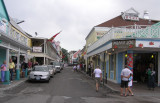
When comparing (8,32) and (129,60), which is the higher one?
(8,32)

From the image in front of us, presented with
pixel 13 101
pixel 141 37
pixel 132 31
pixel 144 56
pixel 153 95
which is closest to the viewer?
Result: pixel 13 101

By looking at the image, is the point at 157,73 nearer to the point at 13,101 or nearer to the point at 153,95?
the point at 153,95

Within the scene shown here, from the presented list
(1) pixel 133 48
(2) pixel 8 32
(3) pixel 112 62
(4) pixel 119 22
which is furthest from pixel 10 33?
(4) pixel 119 22

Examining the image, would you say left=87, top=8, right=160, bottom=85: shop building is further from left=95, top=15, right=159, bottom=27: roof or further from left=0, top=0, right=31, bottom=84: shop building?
left=95, top=15, right=159, bottom=27: roof

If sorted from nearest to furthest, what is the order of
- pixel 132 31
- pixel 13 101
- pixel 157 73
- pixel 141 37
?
1. pixel 13 101
2. pixel 141 37
3. pixel 132 31
4. pixel 157 73

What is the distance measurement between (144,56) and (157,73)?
2.74 m

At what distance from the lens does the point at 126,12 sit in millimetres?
34625

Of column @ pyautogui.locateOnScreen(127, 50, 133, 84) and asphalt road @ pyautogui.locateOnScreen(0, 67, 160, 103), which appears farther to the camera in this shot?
column @ pyautogui.locateOnScreen(127, 50, 133, 84)

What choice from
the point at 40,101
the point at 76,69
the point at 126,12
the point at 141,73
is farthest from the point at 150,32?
the point at 76,69

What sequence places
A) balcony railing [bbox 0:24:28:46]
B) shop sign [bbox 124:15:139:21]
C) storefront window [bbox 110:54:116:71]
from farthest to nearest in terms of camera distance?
shop sign [bbox 124:15:139:21] → storefront window [bbox 110:54:116:71] → balcony railing [bbox 0:24:28:46]

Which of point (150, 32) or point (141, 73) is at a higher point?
point (150, 32)

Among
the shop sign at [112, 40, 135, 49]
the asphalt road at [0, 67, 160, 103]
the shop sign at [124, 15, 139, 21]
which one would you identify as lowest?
the asphalt road at [0, 67, 160, 103]

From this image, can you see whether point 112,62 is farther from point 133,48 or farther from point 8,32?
point 8,32

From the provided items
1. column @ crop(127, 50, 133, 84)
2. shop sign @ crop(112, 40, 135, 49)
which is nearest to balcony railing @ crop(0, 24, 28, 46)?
shop sign @ crop(112, 40, 135, 49)
